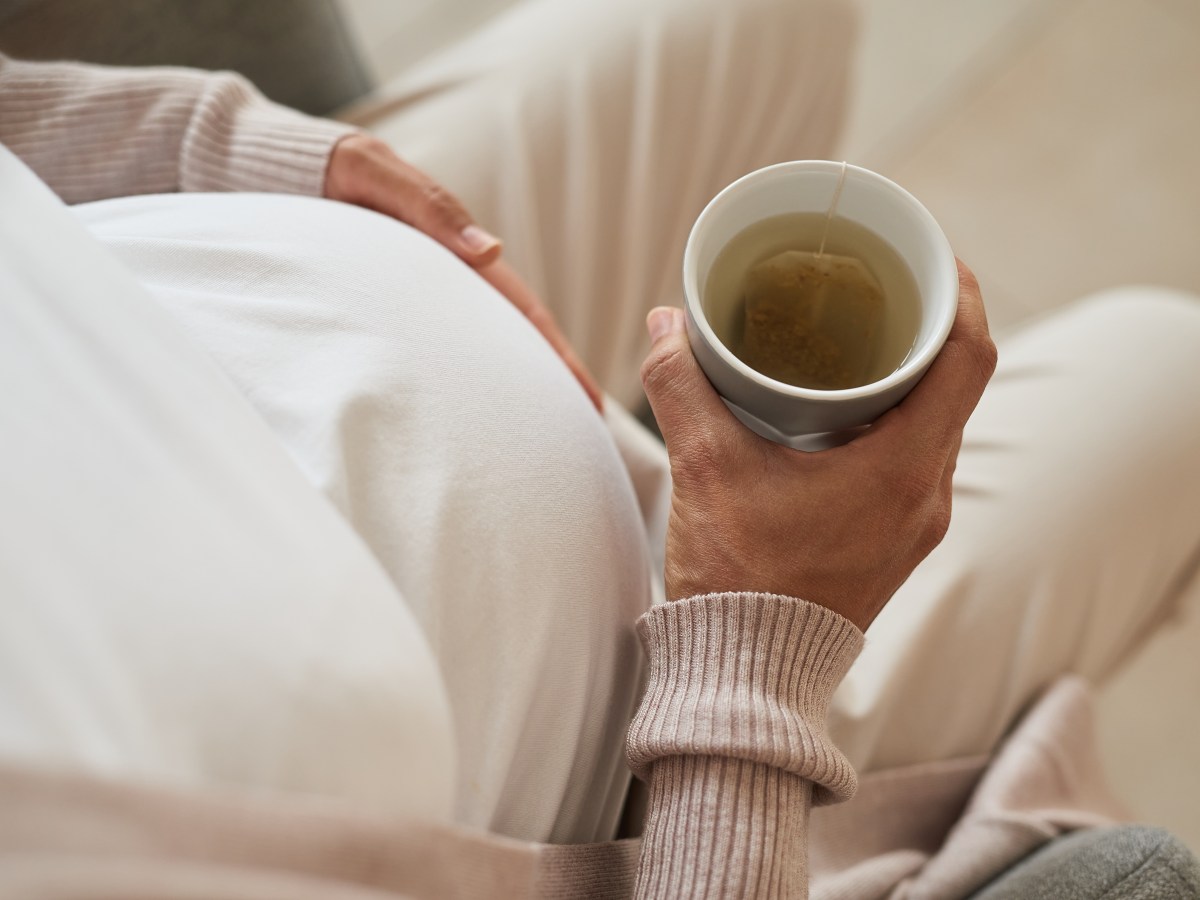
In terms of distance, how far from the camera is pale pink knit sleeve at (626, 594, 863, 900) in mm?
412

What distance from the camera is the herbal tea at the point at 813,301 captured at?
439 millimetres

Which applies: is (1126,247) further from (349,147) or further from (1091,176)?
(349,147)

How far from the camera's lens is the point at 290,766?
1.04 ft

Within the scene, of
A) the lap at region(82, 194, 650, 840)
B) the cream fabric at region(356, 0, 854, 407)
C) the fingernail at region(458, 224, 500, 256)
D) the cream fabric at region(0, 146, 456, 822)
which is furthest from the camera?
the cream fabric at region(356, 0, 854, 407)

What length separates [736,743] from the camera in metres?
0.41

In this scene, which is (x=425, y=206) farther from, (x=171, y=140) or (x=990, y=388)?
(x=990, y=388)

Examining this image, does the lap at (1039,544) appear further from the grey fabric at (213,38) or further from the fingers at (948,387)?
the grey fabric at (213,38)

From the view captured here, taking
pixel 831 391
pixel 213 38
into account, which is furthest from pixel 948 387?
pixel 213 38

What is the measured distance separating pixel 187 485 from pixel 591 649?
0.66ft

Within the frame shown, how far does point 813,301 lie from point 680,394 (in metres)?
0.08

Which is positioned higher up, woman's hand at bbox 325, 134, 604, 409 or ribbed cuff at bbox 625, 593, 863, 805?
woman's hand at bbox 325, 134, 604, 409

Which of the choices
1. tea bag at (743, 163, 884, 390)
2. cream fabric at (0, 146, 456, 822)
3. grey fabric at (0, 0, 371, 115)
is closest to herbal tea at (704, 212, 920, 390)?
tea bag at (743, 163, 884, 390)

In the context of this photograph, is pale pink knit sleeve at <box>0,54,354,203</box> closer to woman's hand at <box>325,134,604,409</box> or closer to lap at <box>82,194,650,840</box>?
woman's hand at <box>325,134,604,409</box>

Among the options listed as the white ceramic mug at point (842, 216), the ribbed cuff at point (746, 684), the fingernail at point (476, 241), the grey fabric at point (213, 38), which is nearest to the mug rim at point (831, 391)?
the white ceramic mug at point (842, 216)
